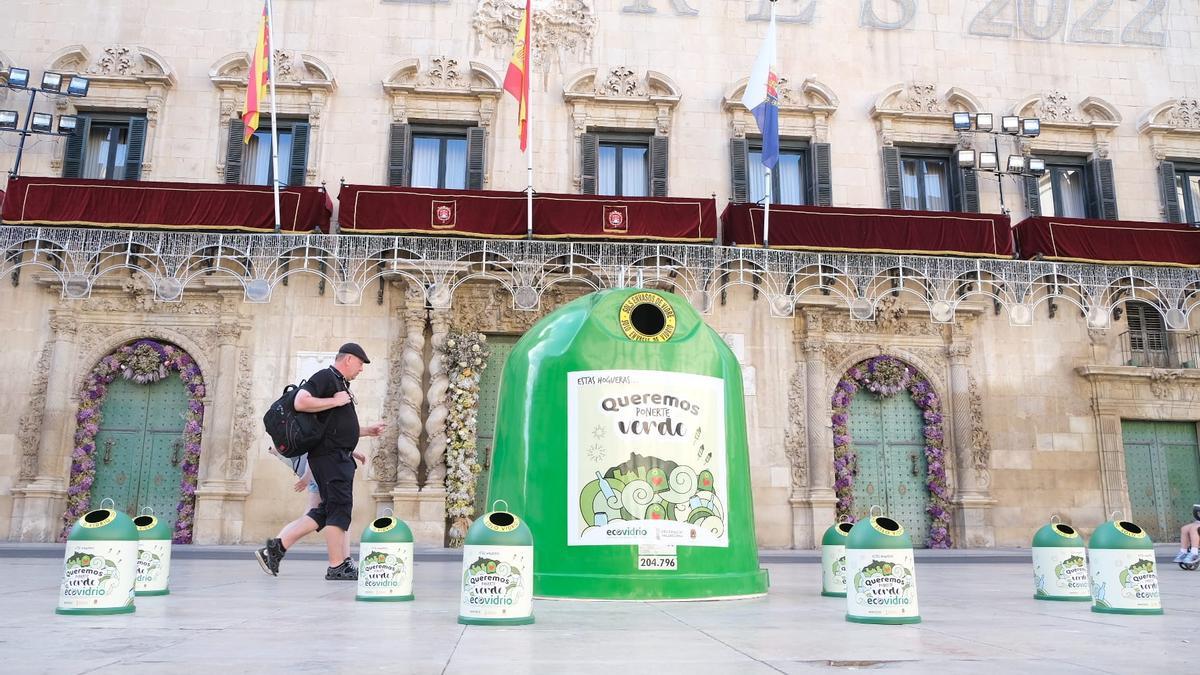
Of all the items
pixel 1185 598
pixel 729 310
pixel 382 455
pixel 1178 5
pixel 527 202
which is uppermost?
pixel 1178 5

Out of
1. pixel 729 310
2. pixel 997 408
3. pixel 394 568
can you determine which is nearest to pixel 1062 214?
pixel 997 408

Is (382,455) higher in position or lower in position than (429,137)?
lower

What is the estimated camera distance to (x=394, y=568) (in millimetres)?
5945

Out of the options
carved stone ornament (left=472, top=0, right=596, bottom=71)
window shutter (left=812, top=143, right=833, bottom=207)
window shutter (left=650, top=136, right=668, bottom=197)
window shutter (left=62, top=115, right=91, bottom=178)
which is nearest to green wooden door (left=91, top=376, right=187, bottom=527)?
window shutter (left=62, top=115, right=91, bottom=178)

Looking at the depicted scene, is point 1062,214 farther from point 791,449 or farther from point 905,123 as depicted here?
point 791,449

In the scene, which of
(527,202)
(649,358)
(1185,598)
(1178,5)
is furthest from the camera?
(1178,5)

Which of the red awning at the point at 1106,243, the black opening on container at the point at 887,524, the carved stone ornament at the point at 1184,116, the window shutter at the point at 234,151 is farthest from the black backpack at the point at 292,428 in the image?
the carved stone ornament at the point at 1184,116

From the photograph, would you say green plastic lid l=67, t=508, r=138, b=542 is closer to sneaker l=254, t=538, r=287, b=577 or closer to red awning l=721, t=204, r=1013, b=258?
sneaker l=254, t=538, r=287, b=577

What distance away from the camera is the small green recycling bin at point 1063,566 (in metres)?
6.42

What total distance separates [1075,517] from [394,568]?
16001 millimetres

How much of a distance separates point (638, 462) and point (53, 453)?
47.7 ft

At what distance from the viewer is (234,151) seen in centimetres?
1778

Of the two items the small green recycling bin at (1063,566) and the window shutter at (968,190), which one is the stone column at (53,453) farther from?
the window shutter at (968,190)

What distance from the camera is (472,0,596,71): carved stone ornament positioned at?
743 inches
